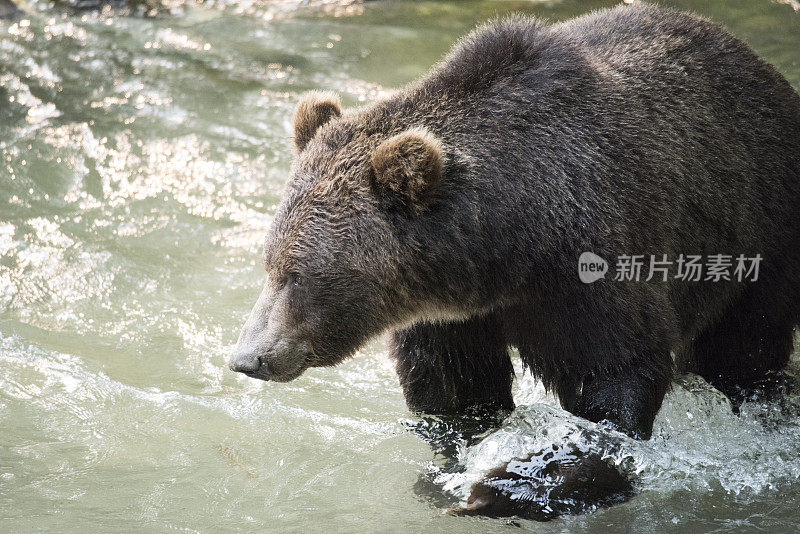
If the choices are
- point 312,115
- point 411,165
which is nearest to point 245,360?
point 411,165

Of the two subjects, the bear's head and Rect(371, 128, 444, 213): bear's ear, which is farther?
the bear's head

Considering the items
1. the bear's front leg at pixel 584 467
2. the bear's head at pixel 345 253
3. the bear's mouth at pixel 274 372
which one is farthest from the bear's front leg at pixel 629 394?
the bear's mouth at pixel 274 372

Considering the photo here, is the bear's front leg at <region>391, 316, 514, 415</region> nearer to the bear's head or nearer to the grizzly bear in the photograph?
the grizzly bear

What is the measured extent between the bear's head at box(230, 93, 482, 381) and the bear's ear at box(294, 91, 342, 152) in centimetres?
30

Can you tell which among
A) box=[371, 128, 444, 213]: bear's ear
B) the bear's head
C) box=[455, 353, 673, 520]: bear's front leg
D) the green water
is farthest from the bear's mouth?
box=[455, 353, 673, 520]: bear's front leg

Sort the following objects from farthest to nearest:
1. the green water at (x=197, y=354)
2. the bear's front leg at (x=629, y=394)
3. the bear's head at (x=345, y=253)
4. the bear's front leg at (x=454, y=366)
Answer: the bear's front leg at (x=454, y=366), the green water at (x=197, y=354), the bear's front leg at (x=629, y=394), the bear's head at (x=345, y=253)

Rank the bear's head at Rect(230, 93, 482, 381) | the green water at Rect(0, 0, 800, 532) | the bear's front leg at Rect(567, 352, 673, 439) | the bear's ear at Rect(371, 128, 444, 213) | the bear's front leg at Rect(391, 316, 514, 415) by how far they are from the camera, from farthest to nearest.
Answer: the bear's front leg at Rect(391, 316, 514, 415) → the green water at Rect(0, 0, 800, 532) → the bear's front leg at Rect(567, 352, 673, 439) → the bear's head at Rect(230, 93, 482, 381) → the bear's ear at Rect(371, 128, 444, 213)

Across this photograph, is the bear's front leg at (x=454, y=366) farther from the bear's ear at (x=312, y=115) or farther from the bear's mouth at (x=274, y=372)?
the bear's ear at (x=312, y=115)

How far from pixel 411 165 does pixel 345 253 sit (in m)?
0.61

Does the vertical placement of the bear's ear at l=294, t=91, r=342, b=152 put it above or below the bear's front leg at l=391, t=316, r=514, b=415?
above

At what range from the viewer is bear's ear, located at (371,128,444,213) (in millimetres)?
4895

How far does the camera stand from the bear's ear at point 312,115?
5.70 meters

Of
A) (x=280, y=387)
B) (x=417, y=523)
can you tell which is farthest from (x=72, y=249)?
(x=417, y=523)

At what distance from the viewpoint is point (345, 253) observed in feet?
16.9
